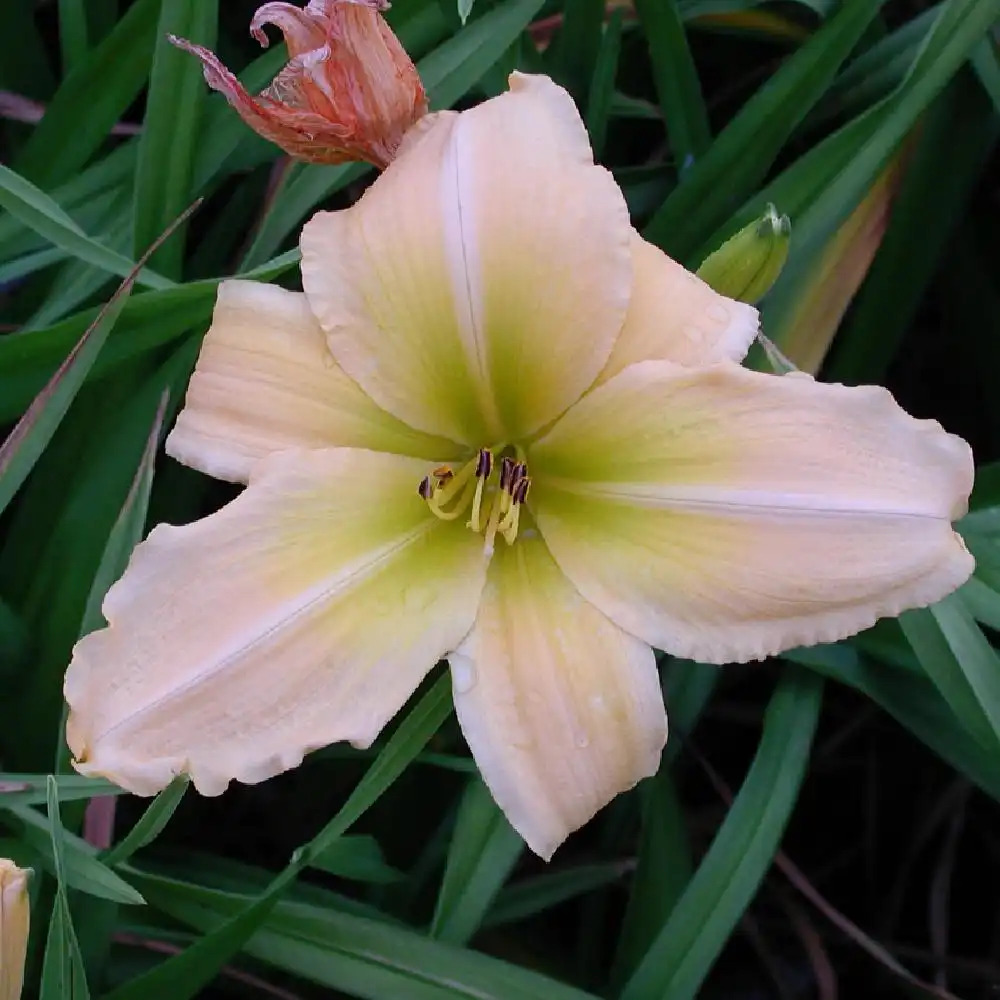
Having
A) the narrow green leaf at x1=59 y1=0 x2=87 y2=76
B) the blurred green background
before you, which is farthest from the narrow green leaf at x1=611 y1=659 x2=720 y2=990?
the narrow green leaf at x1=59 y1=0 x2=87 y2=76

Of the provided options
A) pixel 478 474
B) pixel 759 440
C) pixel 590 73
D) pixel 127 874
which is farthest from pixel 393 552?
pixel 590 73

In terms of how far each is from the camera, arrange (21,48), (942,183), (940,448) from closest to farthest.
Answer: (940,448) → (942,183) → (21,48)

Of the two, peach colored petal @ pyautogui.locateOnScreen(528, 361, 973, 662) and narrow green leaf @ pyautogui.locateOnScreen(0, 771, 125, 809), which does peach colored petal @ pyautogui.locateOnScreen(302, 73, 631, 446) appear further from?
narrow green leaf @ pyautogui.locateOnScreen(0, 771, 125, 809)

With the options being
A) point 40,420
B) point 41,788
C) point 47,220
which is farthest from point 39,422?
point 41,788

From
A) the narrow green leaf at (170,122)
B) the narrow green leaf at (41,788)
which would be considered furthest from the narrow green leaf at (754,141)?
the narrow green leaf at (41,788)

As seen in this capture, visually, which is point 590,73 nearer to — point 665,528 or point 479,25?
point 479,25

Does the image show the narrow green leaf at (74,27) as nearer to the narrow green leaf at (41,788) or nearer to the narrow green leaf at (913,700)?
the narrow green leaf at (41,788)
